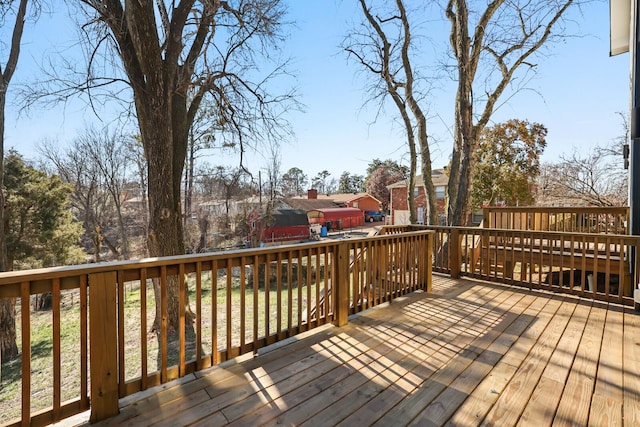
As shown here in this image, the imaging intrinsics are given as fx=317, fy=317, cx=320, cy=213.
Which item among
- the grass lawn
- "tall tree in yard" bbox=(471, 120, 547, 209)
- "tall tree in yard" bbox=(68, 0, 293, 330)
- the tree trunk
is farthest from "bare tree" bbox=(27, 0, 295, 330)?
"tall tree in yard" bbox=(471, 120, 547, 209)

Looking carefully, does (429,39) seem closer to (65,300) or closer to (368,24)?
(368,24)

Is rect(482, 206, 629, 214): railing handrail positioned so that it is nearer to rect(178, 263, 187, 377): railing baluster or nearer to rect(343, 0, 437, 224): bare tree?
rect(343, 0, 437, 224): bare tree

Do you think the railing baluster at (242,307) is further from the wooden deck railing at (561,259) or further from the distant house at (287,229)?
the distant house at (287,229)

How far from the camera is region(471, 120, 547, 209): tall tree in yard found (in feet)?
46.9

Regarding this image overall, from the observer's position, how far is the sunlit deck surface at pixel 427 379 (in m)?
1.88

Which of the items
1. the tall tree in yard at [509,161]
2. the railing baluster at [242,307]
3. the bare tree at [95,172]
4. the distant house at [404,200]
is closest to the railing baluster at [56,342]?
the railing baluster at [242,307]

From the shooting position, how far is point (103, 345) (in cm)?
185

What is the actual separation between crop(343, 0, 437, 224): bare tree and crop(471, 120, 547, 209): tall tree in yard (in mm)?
6216

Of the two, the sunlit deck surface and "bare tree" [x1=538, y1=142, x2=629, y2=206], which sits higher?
"bare tree" [x1=538, y1=142, x2=629, y2=206]

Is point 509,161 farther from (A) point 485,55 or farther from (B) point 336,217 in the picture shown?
(B) point 336,217

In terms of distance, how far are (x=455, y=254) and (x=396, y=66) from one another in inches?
276

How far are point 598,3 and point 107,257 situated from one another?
2262 cm

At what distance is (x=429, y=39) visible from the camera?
9.38 m

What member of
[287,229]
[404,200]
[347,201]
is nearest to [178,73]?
[287,229]
